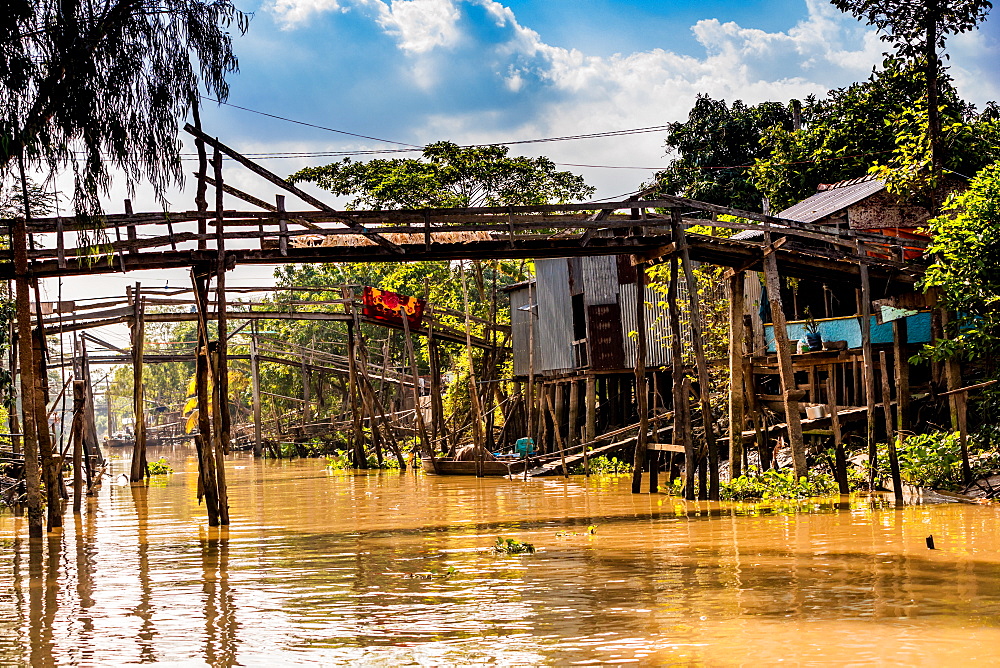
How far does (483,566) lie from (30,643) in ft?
14.5

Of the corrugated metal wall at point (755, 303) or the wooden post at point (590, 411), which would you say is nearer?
the corrugated metal wall at point (755, 303)

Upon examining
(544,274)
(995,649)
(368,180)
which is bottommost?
(995,649)

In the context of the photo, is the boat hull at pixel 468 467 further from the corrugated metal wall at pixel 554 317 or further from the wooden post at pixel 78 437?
the wooden post at pixel 78 437

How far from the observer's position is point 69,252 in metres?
14.6

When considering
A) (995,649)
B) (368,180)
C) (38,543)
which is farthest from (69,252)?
(368,180)

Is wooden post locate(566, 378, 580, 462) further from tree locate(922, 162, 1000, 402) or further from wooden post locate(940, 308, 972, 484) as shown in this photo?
tree locate(922, 162, 1000, 402)

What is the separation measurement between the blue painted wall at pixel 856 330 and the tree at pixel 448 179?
1497 cm

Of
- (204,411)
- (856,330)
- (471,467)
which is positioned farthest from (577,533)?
(471,467)

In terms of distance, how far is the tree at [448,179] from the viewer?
34.7 meters

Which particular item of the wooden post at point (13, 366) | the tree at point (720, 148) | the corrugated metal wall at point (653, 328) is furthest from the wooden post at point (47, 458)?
the tree at point (720, 148)

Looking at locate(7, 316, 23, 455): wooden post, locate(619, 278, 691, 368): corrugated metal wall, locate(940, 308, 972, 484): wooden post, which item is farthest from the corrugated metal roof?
locate(7, 316, 23, 455): wooden post

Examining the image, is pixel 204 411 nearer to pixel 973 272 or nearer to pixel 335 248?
pixel 335 248

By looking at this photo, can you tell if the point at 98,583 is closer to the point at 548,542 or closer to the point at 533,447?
the point at 548,542

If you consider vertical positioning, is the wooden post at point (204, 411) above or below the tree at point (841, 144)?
below
